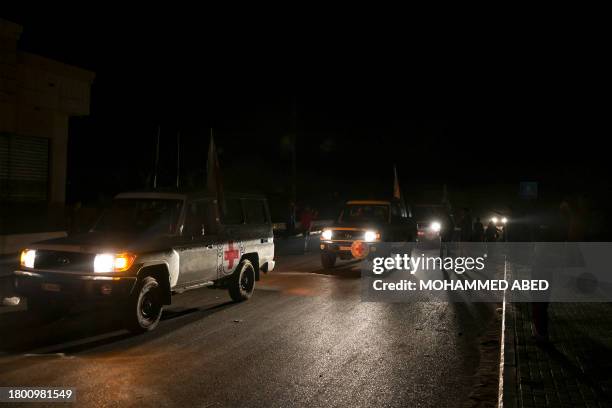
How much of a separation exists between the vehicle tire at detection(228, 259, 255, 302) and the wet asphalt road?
0.77 feet

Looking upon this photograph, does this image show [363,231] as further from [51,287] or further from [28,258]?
[51,287]

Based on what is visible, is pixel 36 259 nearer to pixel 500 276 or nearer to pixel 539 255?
pixel 539 255

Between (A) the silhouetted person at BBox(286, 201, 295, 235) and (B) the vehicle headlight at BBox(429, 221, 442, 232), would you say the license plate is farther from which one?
(A) the silhouetted person at BBox(286, 201, 295, 235)

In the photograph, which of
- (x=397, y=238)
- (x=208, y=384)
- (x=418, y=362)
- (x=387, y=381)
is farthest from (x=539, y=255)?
(x=397, y=238)

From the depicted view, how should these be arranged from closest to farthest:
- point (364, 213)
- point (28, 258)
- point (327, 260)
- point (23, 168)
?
point (28, 258), point (327, 260), point (364, 213), point (23, 168)

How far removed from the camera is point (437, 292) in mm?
13992

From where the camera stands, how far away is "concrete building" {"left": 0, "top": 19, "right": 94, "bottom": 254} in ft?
82.5

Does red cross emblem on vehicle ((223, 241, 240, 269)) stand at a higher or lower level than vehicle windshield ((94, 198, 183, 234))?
lower

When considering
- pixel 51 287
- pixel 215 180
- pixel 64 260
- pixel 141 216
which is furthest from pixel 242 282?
pixel 51 287

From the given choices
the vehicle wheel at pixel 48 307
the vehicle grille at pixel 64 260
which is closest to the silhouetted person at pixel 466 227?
the vehicle wheel at pixel 48 307

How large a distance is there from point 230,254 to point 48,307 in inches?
131

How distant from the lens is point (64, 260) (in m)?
8.94

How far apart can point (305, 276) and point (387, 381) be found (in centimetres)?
996

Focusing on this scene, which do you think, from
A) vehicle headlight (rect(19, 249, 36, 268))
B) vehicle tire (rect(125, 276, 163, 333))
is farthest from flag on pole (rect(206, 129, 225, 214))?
vehicle headlight (rect(19, 249, 36, 268))
